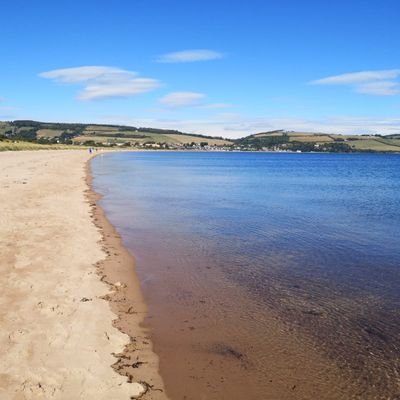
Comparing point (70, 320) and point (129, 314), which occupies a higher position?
point (70, 320)

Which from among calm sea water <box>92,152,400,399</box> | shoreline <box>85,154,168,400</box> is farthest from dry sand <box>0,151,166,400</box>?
calm sea water <box>92,152,400,399</box>

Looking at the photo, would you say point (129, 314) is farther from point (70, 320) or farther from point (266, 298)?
point (266, 298)

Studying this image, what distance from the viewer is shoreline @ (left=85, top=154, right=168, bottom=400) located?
5848mm

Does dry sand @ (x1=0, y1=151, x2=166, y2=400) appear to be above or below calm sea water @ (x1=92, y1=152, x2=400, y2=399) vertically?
above

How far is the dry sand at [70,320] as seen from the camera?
18.0 ft

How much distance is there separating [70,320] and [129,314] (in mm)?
1109

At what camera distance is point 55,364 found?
19.2 feet

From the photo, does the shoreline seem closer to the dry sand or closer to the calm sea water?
the dry sand

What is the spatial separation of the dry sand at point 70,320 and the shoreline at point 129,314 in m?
0.02

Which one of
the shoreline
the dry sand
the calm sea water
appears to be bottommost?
the calm sea water

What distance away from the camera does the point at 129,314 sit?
799 centimetres

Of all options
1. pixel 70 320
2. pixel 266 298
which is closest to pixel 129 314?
pixel 70 320

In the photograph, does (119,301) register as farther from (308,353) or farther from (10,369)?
(308,353)

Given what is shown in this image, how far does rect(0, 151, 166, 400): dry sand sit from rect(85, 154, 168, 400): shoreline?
0.02 m
